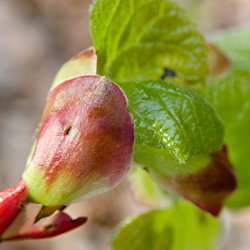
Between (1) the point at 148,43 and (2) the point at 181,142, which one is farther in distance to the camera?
(1) the point at 148,43

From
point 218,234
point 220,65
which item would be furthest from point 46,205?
point 218,234

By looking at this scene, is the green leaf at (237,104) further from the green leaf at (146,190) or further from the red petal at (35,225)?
the red petal at (35,225)

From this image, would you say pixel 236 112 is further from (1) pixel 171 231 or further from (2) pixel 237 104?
(1) pixel 171 231

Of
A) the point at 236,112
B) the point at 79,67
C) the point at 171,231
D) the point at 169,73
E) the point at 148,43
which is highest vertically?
→ the point at 79,67

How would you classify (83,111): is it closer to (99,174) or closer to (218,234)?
(99,174)

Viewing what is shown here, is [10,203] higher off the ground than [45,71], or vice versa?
[10,203]

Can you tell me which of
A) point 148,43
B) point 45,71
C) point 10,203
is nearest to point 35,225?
point 10,203

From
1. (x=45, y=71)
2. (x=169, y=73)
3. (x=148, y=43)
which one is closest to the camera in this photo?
(x=148, y=43)
